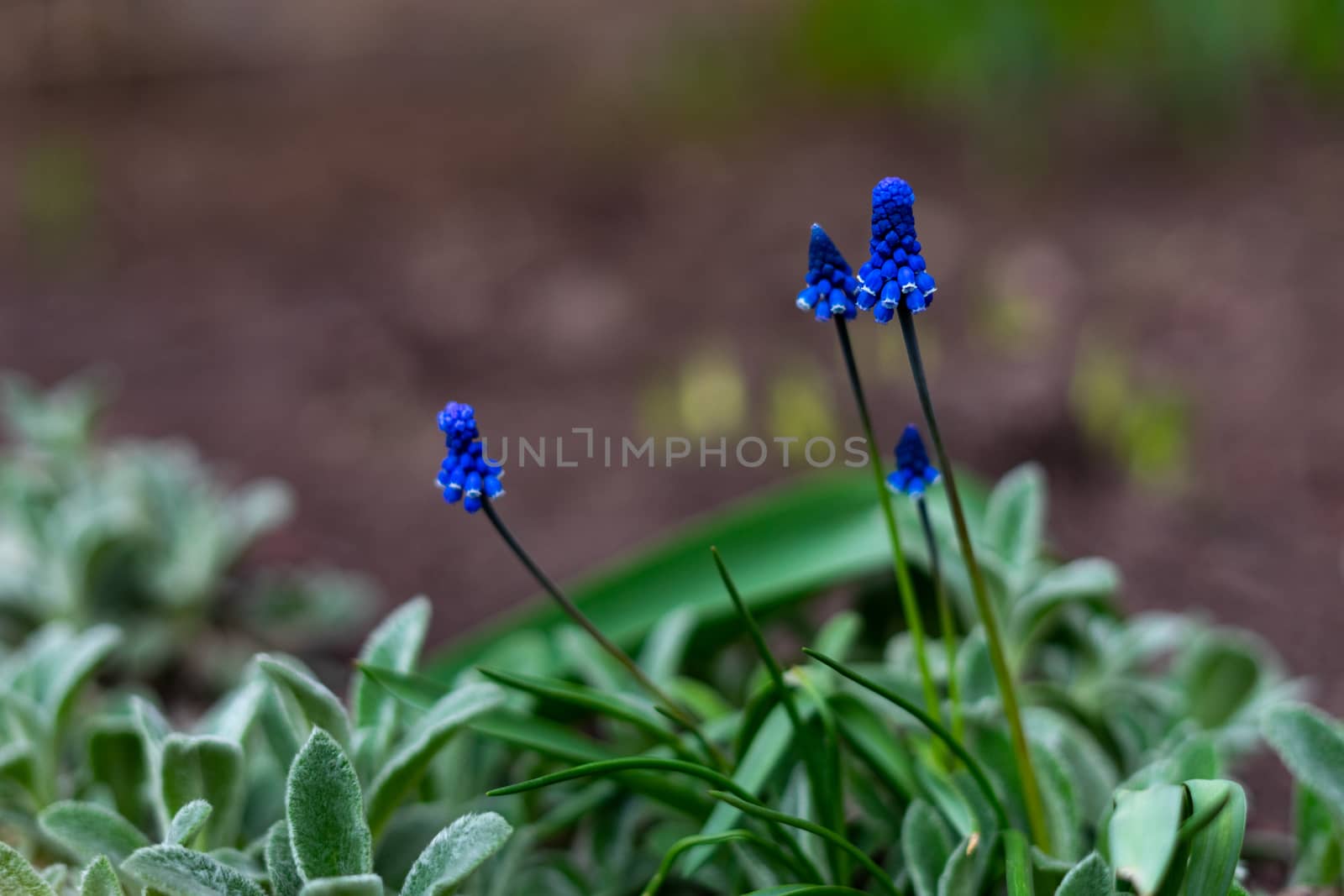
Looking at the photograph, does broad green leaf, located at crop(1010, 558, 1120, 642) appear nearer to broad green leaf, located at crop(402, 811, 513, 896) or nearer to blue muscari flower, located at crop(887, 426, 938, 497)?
blue muscari flower, located at crop(887, 426, 938, 497)

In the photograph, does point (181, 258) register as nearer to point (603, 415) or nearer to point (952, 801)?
point (603, 415)

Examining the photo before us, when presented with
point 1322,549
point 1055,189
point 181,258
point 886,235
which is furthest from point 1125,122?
point 886,235

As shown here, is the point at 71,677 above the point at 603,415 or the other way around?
the other way around

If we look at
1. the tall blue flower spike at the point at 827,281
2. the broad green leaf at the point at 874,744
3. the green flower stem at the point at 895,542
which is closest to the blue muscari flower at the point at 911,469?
the green flower stem at the point at 895,542

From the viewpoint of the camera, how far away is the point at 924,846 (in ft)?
4.29

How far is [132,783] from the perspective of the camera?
5.11 feet

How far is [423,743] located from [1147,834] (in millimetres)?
722

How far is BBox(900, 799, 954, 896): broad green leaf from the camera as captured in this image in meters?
1.29

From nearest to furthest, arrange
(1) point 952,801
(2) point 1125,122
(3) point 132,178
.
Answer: (1) point 952,801 → (2) point 1125,122 → (3) point 132,178

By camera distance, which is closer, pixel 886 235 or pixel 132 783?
pixel 886 235

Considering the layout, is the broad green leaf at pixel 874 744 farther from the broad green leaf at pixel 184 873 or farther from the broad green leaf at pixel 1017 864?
the broad green leaf at pixel 184 873

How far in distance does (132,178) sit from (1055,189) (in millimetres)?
3266

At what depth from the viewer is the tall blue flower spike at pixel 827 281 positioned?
109 cm

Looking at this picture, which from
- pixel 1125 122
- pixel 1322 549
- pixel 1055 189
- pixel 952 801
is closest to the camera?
pixel 952 801
